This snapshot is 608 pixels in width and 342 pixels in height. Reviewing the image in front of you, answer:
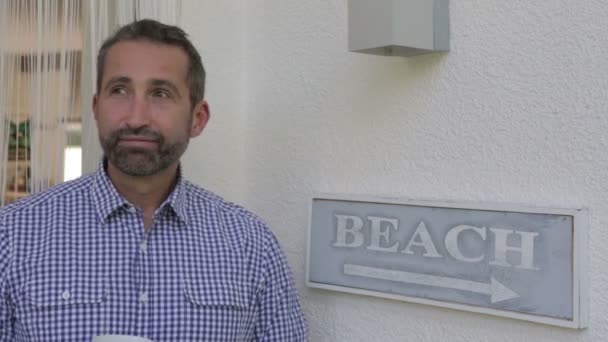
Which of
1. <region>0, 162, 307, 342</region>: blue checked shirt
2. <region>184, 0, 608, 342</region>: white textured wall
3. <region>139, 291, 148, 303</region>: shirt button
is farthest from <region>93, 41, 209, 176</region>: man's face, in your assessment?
<region>184, 0, 608, 342</region>: white textured wall

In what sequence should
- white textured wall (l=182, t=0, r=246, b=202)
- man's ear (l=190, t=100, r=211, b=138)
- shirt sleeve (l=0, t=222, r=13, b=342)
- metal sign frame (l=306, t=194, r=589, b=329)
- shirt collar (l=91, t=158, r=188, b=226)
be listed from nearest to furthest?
1. metal sign frame (l=306, t=194, r=589, b=329)
2. shirt sleeve (l=0, t=222, r=13, b=342)
3. shirt collar (l=91, t=158, r=188, b=226)
4. man's ear (l=190, t=100, r=211, b=138)
5. white textured wall (l=182, t=0, r=246, b=202)

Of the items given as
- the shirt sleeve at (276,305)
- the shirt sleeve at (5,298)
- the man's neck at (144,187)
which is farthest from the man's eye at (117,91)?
the shirt sleeve at (276,305)

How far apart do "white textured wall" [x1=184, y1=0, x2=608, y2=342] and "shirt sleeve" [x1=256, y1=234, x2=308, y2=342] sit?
7.0 inches

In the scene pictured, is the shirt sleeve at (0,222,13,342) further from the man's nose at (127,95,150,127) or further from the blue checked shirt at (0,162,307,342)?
the man's nose at (127,95,150,127)

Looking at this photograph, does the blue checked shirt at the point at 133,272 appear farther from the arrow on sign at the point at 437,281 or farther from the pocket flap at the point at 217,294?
the arrow on sign at the point at 437,281

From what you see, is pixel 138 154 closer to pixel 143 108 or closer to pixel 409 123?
pixel 143 108

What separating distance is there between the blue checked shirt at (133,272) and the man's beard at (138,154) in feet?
0.26

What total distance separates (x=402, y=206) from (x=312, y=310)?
0.46 m

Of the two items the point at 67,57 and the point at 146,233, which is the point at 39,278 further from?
the point at 67,57

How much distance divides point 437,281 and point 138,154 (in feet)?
2.34

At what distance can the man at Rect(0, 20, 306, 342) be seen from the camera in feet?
5.41

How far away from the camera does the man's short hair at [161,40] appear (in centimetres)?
181

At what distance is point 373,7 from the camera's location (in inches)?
66.9

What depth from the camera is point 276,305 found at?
1.88 meters
